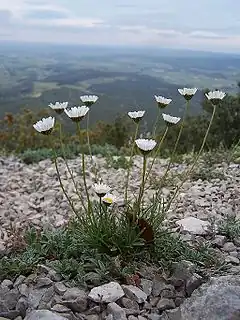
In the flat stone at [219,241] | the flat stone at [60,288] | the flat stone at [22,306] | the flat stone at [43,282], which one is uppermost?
the flat stone at [219,241]

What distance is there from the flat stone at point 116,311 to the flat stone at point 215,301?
0.91 ft

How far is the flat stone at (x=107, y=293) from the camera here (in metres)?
2.26

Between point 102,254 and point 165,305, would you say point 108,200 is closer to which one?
point 102,254

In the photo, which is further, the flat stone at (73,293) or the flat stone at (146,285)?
the flat stone at (146,285)

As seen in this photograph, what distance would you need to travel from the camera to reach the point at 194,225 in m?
3.28

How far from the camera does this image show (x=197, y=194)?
4395 millimetres

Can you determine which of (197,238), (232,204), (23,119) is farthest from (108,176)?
(23,119)

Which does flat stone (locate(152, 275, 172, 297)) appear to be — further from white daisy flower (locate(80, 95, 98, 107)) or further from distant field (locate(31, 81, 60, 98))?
distant field (locate(31, 81, 60, 98))

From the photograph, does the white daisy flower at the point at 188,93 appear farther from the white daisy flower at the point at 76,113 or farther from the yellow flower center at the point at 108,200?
the yellow flower center at the point at 108,200

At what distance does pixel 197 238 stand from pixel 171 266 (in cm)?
51

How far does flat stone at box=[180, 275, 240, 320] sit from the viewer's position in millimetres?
2088

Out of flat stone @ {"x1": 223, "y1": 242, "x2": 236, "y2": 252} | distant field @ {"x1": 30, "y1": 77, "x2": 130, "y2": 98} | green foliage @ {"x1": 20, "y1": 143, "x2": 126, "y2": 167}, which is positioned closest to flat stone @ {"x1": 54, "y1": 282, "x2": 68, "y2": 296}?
flat stone @ {"x1": 223, "y1": 242, "x2": 236, "y2": 252}

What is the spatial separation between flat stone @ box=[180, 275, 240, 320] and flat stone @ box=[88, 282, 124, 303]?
12.2 inches

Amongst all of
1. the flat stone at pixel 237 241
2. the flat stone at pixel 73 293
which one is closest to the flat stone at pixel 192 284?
the flat stone at pixel 73 293
